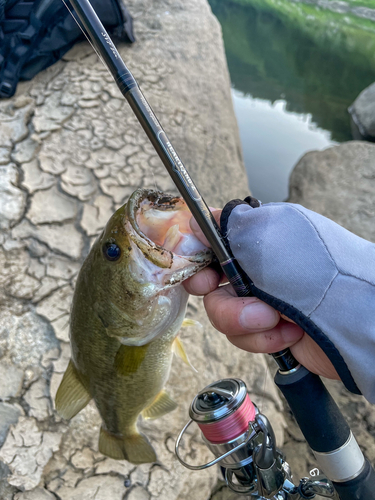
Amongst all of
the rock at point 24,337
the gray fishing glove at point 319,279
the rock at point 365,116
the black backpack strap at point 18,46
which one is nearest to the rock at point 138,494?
the rock at point 24,337

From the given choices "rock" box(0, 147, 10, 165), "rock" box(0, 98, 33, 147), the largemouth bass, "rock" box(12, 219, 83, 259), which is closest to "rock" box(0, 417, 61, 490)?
the largemouth bass

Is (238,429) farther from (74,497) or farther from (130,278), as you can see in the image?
(74,497)

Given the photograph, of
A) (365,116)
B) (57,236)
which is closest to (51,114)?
(57,236)

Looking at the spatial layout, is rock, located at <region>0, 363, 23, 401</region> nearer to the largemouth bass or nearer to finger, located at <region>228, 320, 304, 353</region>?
the largemouth bass

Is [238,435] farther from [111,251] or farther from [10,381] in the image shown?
[10,381]

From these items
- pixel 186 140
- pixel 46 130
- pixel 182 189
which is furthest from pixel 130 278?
pixel 186 140

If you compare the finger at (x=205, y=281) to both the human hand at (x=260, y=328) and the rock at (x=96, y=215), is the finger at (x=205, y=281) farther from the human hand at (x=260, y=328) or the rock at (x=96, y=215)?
the rock at (x=96, y=215)

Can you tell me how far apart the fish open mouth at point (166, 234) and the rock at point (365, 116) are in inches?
264

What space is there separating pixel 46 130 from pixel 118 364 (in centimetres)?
219

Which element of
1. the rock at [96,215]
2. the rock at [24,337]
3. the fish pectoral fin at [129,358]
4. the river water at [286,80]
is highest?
the fish pectoral fin at [129,358]

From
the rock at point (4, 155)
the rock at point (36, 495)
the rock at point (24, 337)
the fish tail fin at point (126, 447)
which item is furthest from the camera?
the rock at point (4, 155)

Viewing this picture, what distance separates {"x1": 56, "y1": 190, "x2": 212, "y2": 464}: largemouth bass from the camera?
1.17 m

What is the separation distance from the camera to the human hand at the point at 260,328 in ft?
3.33

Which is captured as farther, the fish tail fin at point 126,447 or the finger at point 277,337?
the fish tail fin at point 126,447
